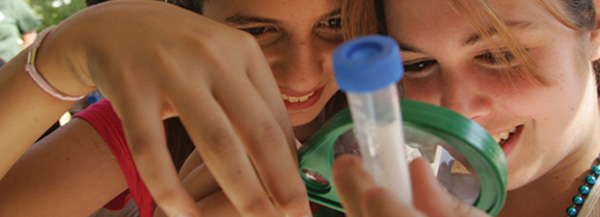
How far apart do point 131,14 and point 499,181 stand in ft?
1.51

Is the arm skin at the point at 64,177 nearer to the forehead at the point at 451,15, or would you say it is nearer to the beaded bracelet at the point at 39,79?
the beaded bracelet at the point at 39,79

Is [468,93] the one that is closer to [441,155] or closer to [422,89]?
[422,89]

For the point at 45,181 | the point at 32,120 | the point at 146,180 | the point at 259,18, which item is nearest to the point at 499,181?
the point at 146,180

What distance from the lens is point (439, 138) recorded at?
0.50 m

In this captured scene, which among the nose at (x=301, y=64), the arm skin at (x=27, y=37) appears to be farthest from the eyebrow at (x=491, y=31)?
the arm skin at (x=27, y=37)

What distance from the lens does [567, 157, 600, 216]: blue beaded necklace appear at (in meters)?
0.92

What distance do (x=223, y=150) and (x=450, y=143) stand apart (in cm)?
22

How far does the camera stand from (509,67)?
2.68 ft

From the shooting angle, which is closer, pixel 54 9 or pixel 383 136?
pixel 383 136

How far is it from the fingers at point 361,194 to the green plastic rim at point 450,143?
55 mm

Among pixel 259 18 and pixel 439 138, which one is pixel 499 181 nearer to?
pixel 439 138

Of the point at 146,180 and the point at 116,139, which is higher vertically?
the point at 146,180

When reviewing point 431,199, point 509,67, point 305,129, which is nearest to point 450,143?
point 431,199

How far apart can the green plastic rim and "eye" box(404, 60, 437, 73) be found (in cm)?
38
